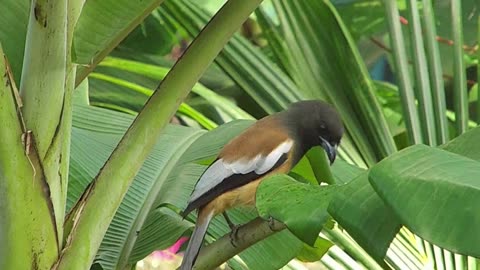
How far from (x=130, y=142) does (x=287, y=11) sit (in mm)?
936

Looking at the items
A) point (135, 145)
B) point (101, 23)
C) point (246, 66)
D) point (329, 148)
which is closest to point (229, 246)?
point (135, 145)

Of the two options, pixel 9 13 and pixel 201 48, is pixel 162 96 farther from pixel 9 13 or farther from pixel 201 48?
pixel 9 13

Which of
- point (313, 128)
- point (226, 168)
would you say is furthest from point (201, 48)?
point (313, 128)

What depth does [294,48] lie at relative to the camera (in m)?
1.68

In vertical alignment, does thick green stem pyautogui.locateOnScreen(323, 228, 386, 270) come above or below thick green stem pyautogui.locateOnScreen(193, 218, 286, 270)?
above

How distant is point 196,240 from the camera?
1.07 metres

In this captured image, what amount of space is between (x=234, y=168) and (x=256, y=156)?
0.16ft

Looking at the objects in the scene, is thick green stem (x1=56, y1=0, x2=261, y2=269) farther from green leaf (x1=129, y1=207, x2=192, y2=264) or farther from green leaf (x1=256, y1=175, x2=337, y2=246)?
green leaf (x1=129, y1=207, x2=192, y2=264)

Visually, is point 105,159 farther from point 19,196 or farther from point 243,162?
point 19,196

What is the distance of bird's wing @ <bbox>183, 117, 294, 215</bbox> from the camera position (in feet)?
3.72

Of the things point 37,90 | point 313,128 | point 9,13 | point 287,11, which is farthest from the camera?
point 287,11

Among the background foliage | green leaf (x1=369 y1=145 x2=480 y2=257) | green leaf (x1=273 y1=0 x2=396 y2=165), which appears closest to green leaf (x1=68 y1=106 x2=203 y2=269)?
the background foliage

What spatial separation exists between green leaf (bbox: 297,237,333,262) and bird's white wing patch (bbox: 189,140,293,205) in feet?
0.47

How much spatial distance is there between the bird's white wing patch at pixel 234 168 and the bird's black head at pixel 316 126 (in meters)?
0.05
